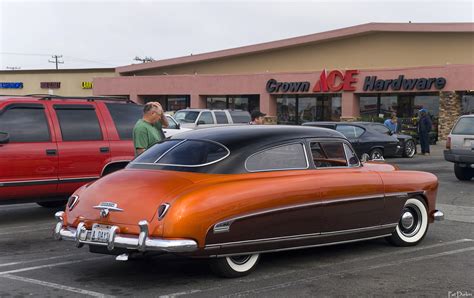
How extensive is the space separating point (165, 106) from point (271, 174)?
35750mm

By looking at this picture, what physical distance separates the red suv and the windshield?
1258 cm

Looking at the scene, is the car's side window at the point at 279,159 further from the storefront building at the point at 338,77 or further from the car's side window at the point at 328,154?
the storefront building at the point at 338,77

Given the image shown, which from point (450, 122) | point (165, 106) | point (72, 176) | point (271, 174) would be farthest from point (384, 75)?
point (271, 174)

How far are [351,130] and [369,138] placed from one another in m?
0.65

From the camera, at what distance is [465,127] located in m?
14.3

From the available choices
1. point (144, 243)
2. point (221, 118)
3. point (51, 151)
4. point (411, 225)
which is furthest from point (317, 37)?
point (144, 243)

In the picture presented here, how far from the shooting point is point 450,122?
28844 mm

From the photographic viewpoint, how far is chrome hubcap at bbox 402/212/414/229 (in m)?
7.45

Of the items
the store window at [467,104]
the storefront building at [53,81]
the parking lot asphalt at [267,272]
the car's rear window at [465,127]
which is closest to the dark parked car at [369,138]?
the car's rear window at [465,127]

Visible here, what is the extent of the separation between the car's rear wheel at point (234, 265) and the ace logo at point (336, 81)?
88.1ft

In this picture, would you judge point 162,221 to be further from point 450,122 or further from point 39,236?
point 450,122

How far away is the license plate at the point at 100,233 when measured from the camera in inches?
220

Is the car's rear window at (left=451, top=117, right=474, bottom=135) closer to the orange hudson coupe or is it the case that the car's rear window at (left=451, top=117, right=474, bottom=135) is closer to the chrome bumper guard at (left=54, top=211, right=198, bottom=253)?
the orange hudson coupe

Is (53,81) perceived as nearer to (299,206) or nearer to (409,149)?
(409,149)
